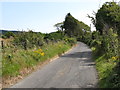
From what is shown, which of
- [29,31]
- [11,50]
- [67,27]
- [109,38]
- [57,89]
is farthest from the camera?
[67,27]

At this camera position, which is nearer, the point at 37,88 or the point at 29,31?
the point at 37,88

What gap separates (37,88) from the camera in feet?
32.6

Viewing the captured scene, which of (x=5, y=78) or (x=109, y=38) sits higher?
(x=109, y=38)

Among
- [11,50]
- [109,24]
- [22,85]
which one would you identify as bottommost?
[22,85]

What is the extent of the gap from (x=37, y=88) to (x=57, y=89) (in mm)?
969

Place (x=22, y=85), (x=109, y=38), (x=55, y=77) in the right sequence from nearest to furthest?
1. (x=22, y=85)
2. (x=55, y=77)
3. (x=109, y=38)

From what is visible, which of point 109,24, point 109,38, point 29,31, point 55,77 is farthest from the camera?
point 109,24

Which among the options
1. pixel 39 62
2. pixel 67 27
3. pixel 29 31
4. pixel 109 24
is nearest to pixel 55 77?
pixel 39 62

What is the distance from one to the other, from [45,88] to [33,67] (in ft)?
17.1

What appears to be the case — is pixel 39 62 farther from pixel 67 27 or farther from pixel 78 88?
pixel 67 27

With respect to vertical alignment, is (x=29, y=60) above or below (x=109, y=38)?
below

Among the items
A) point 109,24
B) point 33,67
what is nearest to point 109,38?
point 109,24

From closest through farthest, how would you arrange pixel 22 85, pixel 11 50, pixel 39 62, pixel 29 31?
pixel 22 85
pixel 11 50
pixel 39 62
pixel 29 31

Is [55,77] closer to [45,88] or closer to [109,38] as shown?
[45,88]
